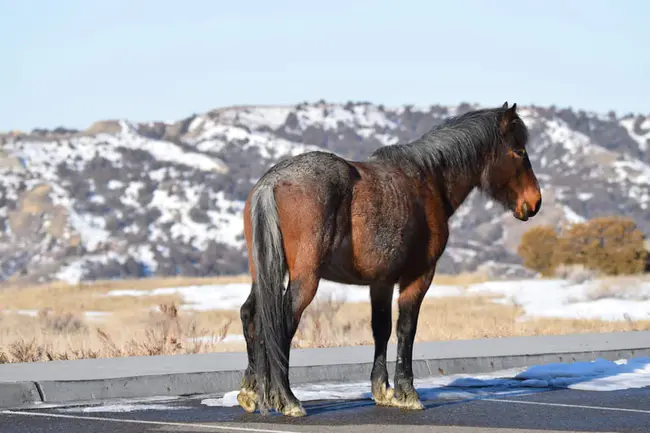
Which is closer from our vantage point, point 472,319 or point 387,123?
point 472,319

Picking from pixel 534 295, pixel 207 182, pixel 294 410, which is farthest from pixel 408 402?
pixel 207 182

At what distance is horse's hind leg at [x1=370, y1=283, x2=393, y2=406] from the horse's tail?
1195 millimetres

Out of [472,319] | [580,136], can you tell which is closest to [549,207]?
[580,136]

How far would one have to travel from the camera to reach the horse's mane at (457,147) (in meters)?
9.97

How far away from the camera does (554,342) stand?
1495cm

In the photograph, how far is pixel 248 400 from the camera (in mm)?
9070

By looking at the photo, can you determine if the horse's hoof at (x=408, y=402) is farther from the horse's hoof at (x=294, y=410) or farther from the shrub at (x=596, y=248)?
the shrub at (x=596, y=248)

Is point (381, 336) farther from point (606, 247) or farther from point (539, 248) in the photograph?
point (539, 248)

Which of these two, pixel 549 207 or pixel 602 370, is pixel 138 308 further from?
pixel 549 207

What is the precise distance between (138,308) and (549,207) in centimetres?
6241

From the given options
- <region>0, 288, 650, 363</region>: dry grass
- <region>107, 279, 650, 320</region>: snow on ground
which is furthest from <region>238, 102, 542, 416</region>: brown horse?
<region>107, 279, 650, 320</region>: snow on ground

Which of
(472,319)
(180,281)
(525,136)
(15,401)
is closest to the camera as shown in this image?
(15,401)

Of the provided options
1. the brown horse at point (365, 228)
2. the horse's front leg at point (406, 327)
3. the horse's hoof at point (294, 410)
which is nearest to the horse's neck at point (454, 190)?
the brown horse at point (365, 228)

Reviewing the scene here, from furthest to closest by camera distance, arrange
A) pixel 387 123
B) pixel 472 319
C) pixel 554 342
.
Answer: pixel 387 123, pixel 472 319, pixel 554 342
